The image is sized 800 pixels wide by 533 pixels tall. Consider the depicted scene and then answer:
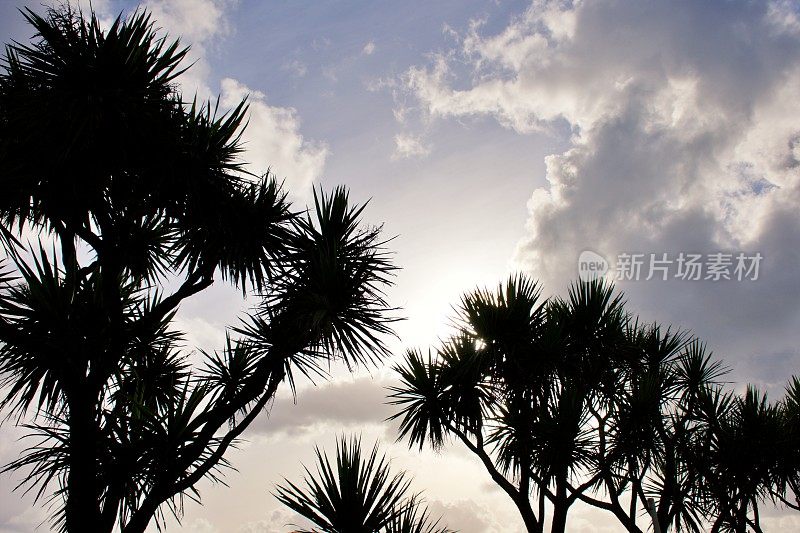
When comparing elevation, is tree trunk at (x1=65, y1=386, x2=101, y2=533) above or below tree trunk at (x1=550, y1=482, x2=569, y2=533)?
below

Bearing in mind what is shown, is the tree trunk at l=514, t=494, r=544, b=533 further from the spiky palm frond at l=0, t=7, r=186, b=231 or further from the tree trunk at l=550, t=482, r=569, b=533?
the spiky palm frond at l=0, t=7, r=186, b=231

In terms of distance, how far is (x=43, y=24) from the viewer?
21.6ft

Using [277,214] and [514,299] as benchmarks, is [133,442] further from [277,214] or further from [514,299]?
[514,299]

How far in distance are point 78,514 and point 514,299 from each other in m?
7.36

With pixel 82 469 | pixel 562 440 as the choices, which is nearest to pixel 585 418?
pixel 562 440

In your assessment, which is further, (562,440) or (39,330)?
(562,440)

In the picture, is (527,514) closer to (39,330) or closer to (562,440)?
(562,440)

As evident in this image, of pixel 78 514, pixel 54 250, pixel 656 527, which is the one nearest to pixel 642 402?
pixel 656 527

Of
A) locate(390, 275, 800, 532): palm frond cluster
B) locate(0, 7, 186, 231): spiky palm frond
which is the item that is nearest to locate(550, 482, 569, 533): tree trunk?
locate(390, 275, 800, 532): palm frond cluster

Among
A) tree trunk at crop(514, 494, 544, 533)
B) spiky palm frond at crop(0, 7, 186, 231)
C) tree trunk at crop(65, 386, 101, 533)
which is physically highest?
spiky palm frond at crop(0, 7, 186, 231)

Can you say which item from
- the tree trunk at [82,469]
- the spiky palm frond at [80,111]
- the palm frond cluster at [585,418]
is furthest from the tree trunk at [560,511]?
the spiky palm frond at [80,111]

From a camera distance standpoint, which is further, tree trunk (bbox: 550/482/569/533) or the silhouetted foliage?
tree trunk (bbox: 550/482/569/533)

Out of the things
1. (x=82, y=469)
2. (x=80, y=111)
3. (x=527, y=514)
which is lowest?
(x=82, y=469)

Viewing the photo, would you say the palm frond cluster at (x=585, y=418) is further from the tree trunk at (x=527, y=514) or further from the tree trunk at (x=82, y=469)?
the tree trunk at (x=82, y=469)
